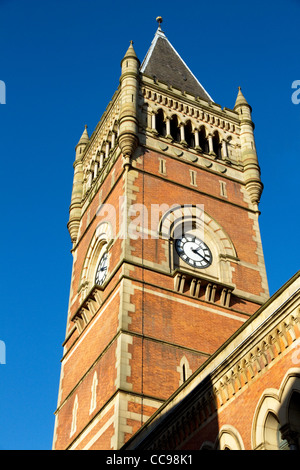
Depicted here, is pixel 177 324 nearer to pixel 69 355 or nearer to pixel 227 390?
pixel 69 355

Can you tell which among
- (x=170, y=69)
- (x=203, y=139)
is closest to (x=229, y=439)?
(x=203, y=139)

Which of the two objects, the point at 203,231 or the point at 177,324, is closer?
the point at 177,324

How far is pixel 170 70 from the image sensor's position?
4019 cm

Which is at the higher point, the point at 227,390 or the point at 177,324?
the point at 177,324

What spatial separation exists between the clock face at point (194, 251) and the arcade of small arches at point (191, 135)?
578cm


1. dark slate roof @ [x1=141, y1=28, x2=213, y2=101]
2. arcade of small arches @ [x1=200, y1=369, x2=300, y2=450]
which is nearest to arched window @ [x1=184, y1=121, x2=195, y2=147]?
dark slate roof @ [x1=141, y1=28, x2=213, y2=101]

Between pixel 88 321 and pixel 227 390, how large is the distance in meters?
13.3

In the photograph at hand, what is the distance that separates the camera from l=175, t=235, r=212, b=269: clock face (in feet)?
97.0

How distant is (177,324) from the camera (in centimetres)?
2689

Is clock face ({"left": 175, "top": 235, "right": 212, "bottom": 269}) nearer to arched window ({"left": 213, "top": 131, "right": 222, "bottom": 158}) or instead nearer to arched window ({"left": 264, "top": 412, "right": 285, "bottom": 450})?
arched window ({"left": 213, "top": 131, "right": 222, "bottom": 158})

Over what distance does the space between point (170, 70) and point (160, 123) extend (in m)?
6.44

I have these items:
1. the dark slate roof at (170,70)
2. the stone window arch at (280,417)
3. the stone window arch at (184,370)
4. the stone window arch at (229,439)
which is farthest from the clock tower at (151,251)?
the stone window arch at (280,417)

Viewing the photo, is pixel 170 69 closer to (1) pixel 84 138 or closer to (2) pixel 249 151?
(1) pixel 84 138
